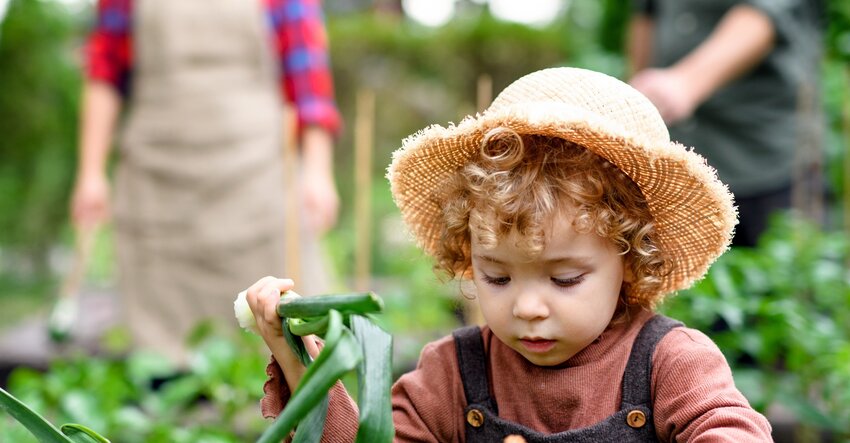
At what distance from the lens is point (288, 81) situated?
3.11 m

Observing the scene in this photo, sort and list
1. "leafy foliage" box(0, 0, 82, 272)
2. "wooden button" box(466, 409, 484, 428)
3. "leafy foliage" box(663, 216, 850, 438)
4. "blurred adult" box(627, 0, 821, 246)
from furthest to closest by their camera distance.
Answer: "leafy foliage" box(0, 0, 82, 272), "blurred adult" box(627, 0, 821, 246), "leafy foliage" box(663, 216, 850, 438), "wooden button" box(466, 409, 484, 428)

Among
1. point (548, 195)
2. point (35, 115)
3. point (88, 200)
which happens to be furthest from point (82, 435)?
point (35, 115)

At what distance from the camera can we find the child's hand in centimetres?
120

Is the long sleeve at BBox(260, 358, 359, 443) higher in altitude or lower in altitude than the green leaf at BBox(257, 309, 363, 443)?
lower

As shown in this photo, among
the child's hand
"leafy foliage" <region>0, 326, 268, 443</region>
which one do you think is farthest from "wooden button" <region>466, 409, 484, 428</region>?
"leafy foliage" <region>0, 326, 268, 443</region>

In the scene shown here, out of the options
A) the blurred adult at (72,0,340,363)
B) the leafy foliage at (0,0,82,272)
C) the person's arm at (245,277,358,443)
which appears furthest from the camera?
the leafy foliage at (0,0,82,272)

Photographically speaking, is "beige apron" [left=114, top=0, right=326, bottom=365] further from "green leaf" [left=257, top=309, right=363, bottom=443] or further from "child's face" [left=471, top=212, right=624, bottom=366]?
"green leaf" [left=257, top=309, right=363, bottom=443]

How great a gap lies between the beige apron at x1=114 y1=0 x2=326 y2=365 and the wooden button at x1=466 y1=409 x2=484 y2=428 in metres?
1.78

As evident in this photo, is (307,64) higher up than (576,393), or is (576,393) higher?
(307,64)

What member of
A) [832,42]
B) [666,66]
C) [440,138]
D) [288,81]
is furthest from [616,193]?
[832,42]

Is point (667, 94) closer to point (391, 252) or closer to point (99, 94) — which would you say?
point (99, 94)

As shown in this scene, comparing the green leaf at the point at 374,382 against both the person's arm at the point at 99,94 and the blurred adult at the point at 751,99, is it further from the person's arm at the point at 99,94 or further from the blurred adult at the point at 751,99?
the person's arm at the point at 99,94

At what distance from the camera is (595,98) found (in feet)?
4.05

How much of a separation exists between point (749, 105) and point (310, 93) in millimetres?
1183
